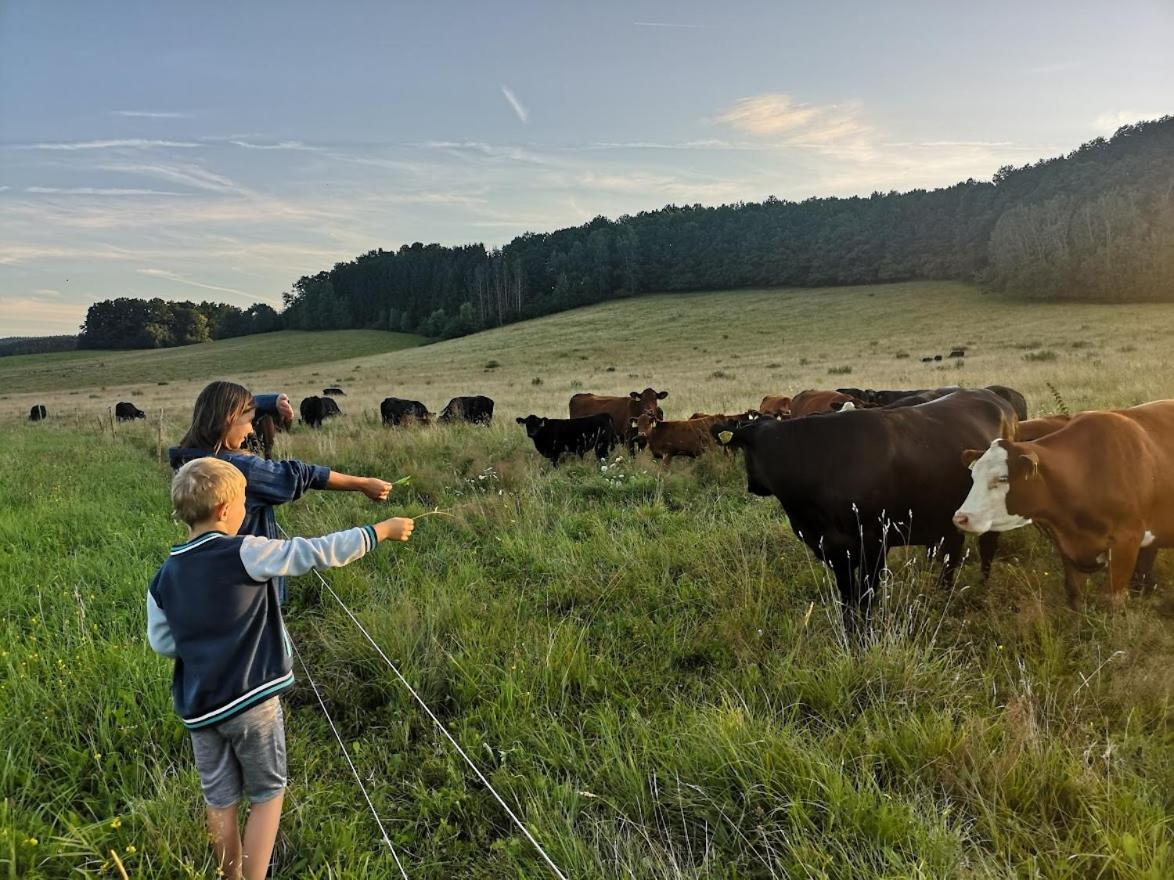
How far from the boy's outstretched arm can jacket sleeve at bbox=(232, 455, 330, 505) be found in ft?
3.46

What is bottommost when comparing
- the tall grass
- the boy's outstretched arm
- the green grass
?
the tall grass

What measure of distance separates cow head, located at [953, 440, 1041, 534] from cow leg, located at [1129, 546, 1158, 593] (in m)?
1.20

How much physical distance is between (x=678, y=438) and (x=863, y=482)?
624 cm

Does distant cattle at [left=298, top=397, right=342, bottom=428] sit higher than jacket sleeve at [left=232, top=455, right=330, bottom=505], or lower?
lower

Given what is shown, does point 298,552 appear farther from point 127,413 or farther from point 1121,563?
point 127,413

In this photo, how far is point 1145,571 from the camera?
194 inches

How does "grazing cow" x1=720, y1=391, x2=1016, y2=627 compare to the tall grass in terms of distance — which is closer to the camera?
the tall grass

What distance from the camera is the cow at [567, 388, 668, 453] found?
13.5 metres

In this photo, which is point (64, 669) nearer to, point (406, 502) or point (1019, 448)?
point (406, 502)

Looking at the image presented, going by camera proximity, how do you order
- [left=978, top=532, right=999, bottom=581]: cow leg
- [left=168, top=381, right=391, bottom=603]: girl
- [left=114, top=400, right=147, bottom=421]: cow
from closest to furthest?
[left=168, top=381, right=391, bottom=603]: girl, [left=978, top=532, right=999, bottom=581]: cow leg, [left=114, top=400, right=147, bottom=421]: cow

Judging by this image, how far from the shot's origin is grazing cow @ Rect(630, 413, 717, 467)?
35.1ft

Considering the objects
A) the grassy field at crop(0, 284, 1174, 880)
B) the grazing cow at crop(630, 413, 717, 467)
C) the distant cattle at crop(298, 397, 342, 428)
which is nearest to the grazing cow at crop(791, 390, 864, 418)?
the grazing cow at crop(630, 413, 717, 467)

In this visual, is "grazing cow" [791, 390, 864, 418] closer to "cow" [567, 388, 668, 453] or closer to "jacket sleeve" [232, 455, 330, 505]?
"cow" [567, 388, 668, 453]

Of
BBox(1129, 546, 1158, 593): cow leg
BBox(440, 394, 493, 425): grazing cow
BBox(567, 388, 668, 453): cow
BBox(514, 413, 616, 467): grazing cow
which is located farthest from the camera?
BBox(440, 394, 493, 425): grazing cow
